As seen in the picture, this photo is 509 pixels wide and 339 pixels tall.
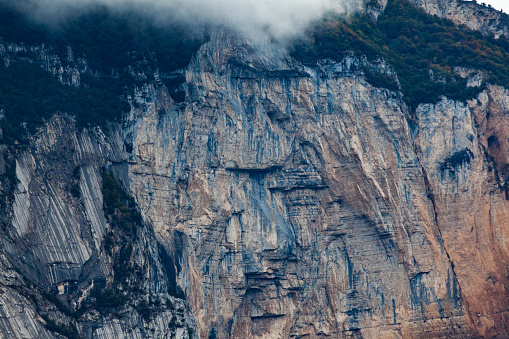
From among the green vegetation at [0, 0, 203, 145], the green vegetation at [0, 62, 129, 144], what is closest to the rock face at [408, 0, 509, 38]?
the green vegetation at [0, 0, 203, 145]

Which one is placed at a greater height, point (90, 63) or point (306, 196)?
point (90, 63)

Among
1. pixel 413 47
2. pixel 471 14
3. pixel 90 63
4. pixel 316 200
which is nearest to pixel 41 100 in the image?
pixel 90 63

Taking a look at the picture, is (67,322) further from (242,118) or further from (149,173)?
(242,118)

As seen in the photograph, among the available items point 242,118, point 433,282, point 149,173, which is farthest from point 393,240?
point 149,173

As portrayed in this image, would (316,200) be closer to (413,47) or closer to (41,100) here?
(413,47)

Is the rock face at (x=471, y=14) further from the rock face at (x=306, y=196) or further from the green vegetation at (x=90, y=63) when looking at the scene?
the green vegetation at (x=90, y=63)

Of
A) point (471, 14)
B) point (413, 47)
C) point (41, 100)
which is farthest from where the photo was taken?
point (471, 14)

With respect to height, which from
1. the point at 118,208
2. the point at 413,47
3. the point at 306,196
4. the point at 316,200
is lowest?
the point at 118,208
